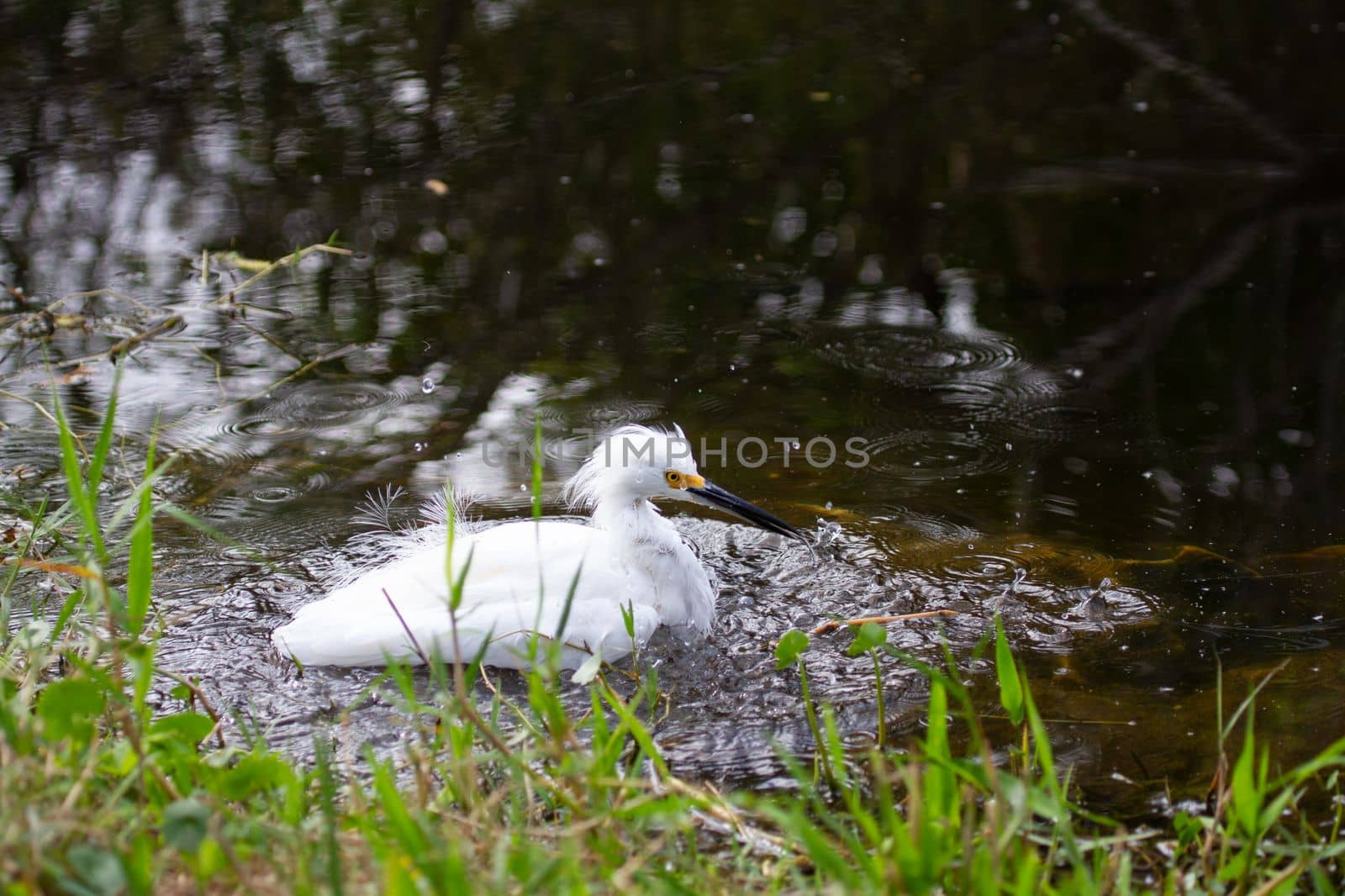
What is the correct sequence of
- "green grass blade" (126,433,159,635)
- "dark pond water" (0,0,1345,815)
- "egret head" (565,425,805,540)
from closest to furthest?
"green grass blade" (126,433,159,635) < "dark pond water" (0,0,1345,815) < "egret head" (565,425,805,540)

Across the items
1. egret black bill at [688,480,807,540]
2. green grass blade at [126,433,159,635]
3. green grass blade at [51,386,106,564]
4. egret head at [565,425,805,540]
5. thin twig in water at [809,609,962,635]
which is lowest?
thin twig in water at [809,609,962,635]

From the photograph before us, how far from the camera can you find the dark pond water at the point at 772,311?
4.08 metres

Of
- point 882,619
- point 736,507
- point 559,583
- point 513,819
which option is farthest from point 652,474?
point 513,819

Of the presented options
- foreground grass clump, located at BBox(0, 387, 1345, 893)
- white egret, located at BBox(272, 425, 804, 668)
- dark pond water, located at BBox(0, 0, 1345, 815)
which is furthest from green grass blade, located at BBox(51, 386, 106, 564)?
white egret, located at BBox(272, 425, 804, 668)

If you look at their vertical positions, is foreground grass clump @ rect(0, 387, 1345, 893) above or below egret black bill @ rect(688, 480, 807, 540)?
above

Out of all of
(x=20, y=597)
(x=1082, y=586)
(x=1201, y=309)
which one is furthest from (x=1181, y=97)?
(x=20, y=597)

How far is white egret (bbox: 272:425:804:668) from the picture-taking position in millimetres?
3828

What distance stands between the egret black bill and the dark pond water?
0.25 m

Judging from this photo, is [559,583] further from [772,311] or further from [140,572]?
[772,311]

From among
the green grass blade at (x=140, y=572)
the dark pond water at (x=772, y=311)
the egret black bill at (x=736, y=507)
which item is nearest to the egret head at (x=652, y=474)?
the egret black bill at (x=736, y=507)

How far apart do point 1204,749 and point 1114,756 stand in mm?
250

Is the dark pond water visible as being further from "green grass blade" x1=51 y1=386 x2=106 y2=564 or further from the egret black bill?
"green grass blade" x1=51 y1=386 x2=106 y2=564

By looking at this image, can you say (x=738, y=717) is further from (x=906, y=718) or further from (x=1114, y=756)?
(x=1114, y=756)

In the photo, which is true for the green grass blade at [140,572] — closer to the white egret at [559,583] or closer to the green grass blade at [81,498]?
the green grass blade at [81,498]
